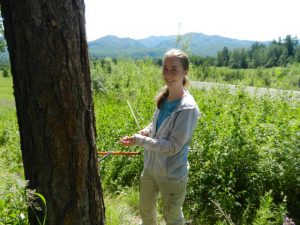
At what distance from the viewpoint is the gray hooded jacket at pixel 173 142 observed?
2.51 m

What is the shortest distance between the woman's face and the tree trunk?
0.89 metres

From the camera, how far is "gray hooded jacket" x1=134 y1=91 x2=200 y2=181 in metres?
2.51

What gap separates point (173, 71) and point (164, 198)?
45.0 inches

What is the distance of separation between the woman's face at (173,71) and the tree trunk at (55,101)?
0.89 metres

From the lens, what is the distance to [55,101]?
5.66 ft

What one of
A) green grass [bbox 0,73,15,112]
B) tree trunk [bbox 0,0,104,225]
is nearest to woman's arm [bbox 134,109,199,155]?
tree trunk [bbox 0,0,104,225]

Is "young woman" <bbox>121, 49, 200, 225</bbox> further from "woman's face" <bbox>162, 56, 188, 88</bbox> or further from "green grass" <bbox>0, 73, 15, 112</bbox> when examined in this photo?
"green grass" <bbox>0, 73, 15, 112</bbox>

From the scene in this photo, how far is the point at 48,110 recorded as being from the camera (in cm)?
172

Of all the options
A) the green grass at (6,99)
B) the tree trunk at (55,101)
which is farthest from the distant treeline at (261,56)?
the tree trunk at (55,101)

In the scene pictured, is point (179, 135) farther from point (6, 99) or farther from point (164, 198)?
point (6, 99)

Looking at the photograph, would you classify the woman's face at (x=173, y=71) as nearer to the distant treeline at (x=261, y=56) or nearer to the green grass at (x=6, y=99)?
the green grass at (x=6, y=99)

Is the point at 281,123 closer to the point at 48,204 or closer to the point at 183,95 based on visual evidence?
the point at 183,95

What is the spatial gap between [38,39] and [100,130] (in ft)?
14.1

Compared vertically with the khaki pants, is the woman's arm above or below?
above
